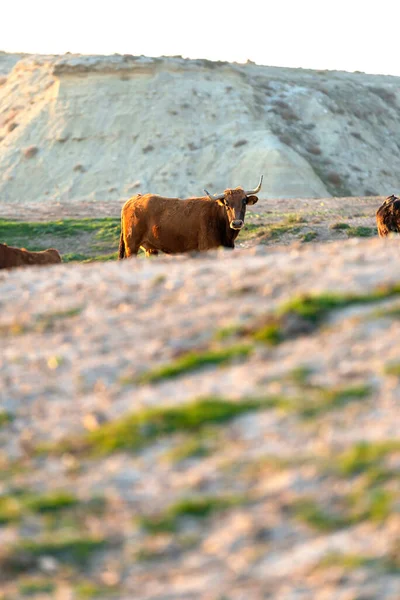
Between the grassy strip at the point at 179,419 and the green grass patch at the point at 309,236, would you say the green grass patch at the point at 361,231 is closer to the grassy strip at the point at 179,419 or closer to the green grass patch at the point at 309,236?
the green grass patch at the point at 309,236

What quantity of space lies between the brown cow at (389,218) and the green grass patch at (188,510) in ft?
54.6

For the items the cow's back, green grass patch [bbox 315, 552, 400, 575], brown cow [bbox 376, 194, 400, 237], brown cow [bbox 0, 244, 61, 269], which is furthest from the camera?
brown cow [bbox 376, 194, 400, 237]

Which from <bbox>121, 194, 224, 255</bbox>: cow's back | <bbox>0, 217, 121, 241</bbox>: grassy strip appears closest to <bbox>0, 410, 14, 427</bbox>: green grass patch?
<bbox>121, 194, 224, 255</bbox>: cow's back

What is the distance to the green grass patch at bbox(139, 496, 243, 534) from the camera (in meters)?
7.05

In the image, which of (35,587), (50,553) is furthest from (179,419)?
(35,587)

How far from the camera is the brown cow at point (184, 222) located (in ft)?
71.2

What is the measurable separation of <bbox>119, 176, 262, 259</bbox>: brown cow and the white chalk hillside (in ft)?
123

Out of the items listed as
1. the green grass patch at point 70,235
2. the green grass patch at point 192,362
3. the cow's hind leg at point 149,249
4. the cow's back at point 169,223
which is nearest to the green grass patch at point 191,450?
the green grass patch at point 192,362

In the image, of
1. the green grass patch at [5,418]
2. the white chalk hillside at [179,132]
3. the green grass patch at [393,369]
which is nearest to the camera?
the green grass patch at [393,369]

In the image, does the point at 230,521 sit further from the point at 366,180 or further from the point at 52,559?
the point at 366,180

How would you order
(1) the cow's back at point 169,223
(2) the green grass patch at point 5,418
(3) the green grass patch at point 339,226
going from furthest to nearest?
(3) the green grass patch at point 339,226 < (1) the cow's back at point 169,223 < (2) the green grass patch at point 5,418

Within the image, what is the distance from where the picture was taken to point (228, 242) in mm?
21891

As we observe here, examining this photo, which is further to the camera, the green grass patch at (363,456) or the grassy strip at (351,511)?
the green grass patch at (363,456)

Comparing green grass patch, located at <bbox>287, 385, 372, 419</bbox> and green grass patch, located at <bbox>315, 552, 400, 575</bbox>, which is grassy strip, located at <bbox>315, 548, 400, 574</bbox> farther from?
green grass patch, located at <bbox>287, 385, 372, 419</bbox>
